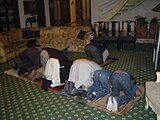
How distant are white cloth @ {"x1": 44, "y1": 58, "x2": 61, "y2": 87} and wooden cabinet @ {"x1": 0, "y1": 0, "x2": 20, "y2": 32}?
504 centimetres

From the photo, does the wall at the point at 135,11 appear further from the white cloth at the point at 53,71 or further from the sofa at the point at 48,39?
the white cloth at the point at 53,71

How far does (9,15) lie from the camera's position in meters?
8.98

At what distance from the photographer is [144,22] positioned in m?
8.48

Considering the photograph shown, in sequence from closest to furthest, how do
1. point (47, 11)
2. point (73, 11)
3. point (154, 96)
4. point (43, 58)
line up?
point (154, 96)
point (43, 58)
point (47, 11)
point (73, 11)

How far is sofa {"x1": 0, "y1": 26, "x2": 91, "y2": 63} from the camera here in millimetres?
7245

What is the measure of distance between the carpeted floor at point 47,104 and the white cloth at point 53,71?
0.28 meters

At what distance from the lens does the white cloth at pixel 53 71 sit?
4.51m

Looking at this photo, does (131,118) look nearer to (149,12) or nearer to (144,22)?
(144,22)

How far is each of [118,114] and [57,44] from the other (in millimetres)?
4592

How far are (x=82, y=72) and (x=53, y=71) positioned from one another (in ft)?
2.57

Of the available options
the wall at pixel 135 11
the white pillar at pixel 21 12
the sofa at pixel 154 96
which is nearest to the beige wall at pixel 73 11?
the wall at pixel 135 11

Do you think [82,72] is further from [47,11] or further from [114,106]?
[47,11]

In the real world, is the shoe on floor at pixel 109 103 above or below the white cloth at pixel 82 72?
below

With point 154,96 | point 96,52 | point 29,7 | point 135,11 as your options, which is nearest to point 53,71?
point 96,52
